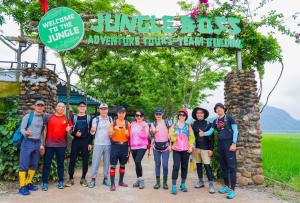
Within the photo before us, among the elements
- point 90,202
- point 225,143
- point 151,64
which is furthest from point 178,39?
point 151,64

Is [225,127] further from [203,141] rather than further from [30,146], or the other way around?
[30,146]

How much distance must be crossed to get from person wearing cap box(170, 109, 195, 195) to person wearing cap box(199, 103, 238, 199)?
315 millimetres

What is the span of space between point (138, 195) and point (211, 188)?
1653 millimetres

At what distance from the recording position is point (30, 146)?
20.1 ft

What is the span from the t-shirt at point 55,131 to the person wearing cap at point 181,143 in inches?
95.1

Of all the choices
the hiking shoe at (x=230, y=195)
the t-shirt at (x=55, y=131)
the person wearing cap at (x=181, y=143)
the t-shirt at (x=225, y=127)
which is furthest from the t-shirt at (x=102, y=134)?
the hiking shoe at (x=230, y=195)

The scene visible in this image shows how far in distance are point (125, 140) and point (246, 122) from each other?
11.0 ft

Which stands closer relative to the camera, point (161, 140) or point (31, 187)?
point (31, 187)


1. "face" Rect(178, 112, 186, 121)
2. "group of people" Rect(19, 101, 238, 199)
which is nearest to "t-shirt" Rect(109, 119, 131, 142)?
"group of people" Rect(19, 101, 238, 199)

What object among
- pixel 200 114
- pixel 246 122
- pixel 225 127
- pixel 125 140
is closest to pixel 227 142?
pixel 225 127

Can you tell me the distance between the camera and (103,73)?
67.8 feet

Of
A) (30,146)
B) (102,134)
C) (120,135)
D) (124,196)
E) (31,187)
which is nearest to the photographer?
(124,196)

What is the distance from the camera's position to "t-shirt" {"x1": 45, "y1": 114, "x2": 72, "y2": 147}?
249 inches

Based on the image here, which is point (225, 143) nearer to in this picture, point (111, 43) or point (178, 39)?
point (178, 39)
